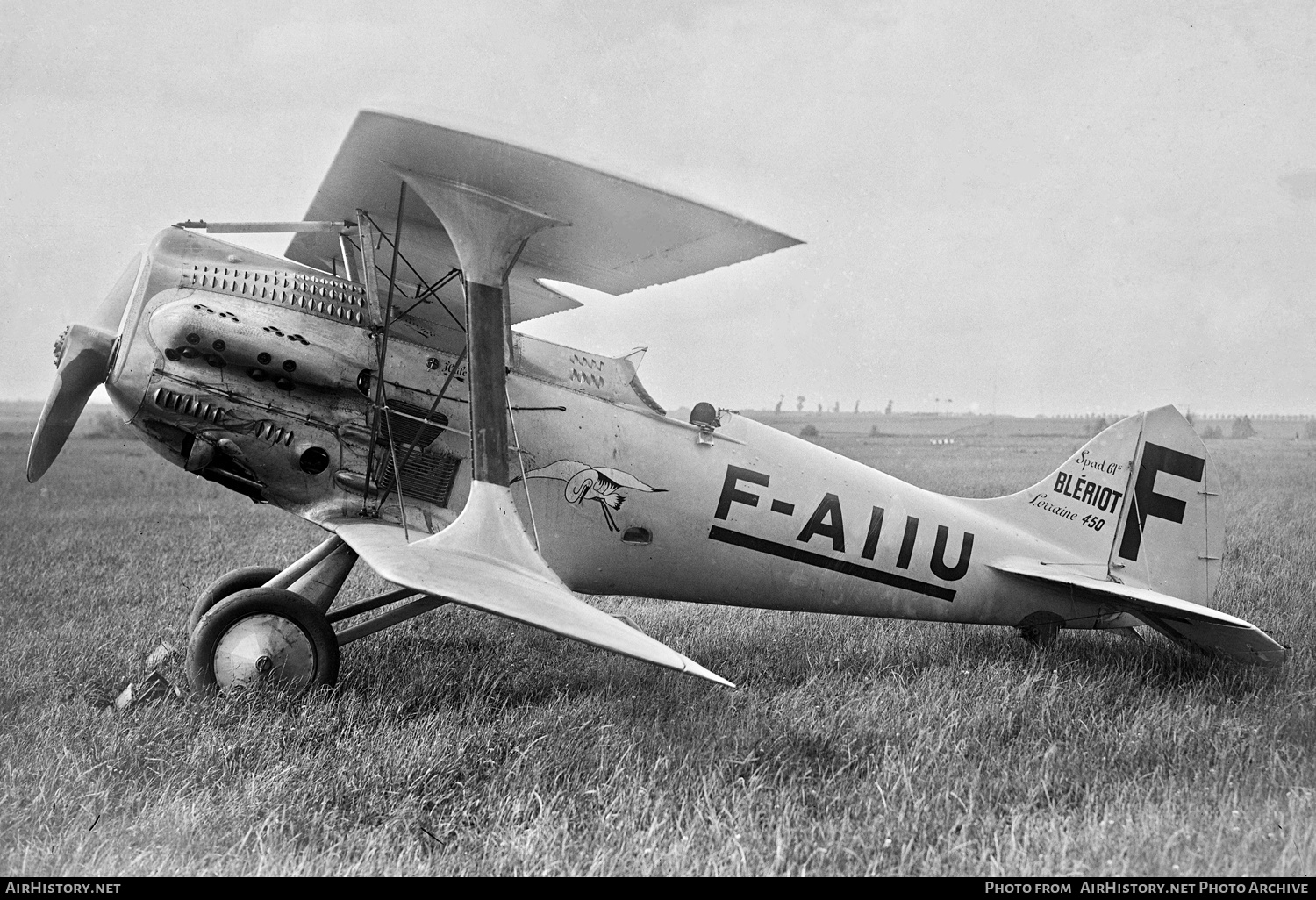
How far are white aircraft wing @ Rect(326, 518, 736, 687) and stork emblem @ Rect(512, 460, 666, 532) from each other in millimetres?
785

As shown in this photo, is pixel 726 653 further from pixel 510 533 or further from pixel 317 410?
pixel 317 410

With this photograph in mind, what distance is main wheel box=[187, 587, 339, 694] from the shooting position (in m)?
4.19

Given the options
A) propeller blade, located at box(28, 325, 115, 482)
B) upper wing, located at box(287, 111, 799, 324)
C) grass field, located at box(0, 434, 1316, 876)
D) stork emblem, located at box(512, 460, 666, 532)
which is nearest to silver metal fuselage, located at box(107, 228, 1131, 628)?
stork emblem, located at box(512, 460, 666, 532)

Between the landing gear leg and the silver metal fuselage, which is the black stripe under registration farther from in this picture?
the landing gear leg

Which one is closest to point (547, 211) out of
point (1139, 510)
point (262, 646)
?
point (262, 646)

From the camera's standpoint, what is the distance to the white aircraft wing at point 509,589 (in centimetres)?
337

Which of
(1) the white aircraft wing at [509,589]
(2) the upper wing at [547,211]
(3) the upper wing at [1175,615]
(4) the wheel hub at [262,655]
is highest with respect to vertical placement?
(2) the upper wing at [547,211]

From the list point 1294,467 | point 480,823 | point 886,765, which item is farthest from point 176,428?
point 1294,467

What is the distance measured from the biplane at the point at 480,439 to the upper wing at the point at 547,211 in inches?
0.6

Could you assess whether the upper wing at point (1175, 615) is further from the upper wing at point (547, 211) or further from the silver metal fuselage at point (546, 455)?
the upper wing at point (547, 211)

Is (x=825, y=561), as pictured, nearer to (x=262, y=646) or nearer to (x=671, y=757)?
(x=671, y=757)

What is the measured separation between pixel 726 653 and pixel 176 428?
12.1 ft

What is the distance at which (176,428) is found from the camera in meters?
4.64

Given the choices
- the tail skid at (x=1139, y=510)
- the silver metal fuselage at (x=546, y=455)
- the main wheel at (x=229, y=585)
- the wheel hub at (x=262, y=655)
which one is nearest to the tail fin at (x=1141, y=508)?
the tail skid at (x=1139, y=510)
